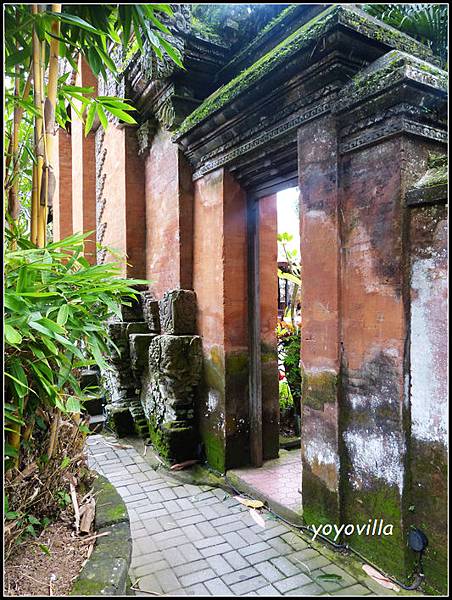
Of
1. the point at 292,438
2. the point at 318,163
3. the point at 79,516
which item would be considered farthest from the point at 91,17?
the point at 292,438

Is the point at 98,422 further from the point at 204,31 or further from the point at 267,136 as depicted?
the point at 204,31

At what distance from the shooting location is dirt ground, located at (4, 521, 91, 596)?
1518 mm

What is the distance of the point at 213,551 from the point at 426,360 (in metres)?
1.93

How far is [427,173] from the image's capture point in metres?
2.47

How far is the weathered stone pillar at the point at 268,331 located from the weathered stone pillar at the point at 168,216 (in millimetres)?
866

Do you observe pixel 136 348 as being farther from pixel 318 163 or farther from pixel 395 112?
pixel 395 112

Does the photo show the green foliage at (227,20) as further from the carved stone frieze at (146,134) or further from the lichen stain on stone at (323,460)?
the lichen stain on stone at (323,460)

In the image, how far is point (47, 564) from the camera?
164 centimetres

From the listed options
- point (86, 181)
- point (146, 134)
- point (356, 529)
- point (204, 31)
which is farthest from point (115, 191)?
point (356, 529)

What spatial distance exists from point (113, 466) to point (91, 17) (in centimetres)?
404

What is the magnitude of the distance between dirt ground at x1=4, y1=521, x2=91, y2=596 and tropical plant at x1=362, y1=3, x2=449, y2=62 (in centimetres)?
387

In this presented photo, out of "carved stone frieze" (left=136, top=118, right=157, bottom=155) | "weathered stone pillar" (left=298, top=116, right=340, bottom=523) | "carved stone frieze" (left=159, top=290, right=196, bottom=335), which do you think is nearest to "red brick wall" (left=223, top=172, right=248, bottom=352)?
"carved stone frieze" (left=159, top=290, right=196, bottom=335)

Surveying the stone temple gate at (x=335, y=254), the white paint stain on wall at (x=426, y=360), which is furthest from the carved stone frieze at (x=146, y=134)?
the white paint stain on wall at (x=426, y=360)

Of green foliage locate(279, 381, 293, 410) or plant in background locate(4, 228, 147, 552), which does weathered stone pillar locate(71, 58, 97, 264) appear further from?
plant in background locate(4, 228, 147, 552)
